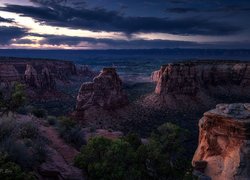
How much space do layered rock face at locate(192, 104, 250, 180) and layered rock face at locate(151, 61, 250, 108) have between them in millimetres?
54185

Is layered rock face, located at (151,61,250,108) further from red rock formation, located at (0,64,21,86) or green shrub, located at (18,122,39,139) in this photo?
green shrub, located at (18,122,39,139)

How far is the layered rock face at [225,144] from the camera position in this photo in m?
18.9

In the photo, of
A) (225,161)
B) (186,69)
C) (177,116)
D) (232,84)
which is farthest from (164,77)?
(225,161)

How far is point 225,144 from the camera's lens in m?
20.2

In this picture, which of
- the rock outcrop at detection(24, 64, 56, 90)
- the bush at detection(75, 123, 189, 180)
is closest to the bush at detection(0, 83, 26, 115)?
the bush at detection(75, 123, 189, 180)

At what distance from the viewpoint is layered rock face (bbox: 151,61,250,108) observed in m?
79.5

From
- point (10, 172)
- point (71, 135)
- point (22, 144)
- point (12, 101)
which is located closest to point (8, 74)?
point (12, 101)

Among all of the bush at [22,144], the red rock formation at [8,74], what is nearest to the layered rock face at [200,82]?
the red rock formation at [8,74]

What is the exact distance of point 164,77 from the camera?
81.9 meters

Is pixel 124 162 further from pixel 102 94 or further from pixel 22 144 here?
pixel 102 94

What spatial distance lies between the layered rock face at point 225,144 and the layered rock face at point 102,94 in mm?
35502

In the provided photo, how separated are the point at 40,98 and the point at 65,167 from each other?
70.0m

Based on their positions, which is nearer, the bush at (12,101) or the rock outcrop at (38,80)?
the bush at (12,101)

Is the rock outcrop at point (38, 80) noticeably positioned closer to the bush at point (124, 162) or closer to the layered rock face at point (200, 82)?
the layered rock face at point (200, 82)
